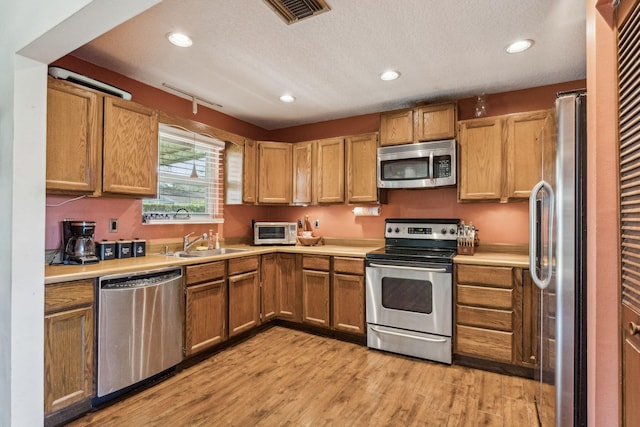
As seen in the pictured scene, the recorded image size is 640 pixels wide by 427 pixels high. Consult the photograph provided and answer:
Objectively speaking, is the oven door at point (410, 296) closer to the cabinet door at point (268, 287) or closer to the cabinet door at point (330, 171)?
the cabinet door at point (330, 171)

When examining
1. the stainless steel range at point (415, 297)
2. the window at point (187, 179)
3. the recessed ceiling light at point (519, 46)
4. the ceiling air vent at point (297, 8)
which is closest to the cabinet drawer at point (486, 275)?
the stainless steel range at point (415, 297)

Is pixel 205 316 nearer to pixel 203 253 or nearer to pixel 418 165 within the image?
pixel 203 253

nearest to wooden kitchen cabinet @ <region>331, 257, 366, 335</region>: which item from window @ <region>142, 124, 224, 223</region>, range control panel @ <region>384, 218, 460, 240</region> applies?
range control panel @ <region>384, 218, 460, 240</region>

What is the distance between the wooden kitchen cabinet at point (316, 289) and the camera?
3.32 metres

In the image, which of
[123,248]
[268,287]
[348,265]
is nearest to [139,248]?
[123,248]

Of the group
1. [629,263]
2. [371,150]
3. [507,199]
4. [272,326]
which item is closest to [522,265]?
[507,199]

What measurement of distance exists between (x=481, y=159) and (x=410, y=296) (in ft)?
4.70

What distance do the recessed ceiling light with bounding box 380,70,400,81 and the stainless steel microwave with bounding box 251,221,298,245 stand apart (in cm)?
196

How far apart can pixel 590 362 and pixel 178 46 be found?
2903mm

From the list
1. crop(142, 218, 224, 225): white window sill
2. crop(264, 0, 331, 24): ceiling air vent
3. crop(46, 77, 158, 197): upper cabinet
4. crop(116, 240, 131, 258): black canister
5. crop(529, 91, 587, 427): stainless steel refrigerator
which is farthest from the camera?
crop(142, 218, 224, 225): white window sill

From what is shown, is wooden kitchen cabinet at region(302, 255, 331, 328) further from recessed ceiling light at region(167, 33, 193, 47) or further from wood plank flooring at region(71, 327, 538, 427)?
recessed ceiling light at region(167, 33, 193, 47)

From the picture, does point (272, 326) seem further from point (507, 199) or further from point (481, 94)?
point (481, 94)

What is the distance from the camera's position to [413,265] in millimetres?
2848

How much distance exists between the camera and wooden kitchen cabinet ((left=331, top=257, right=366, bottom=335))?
10.3ft
